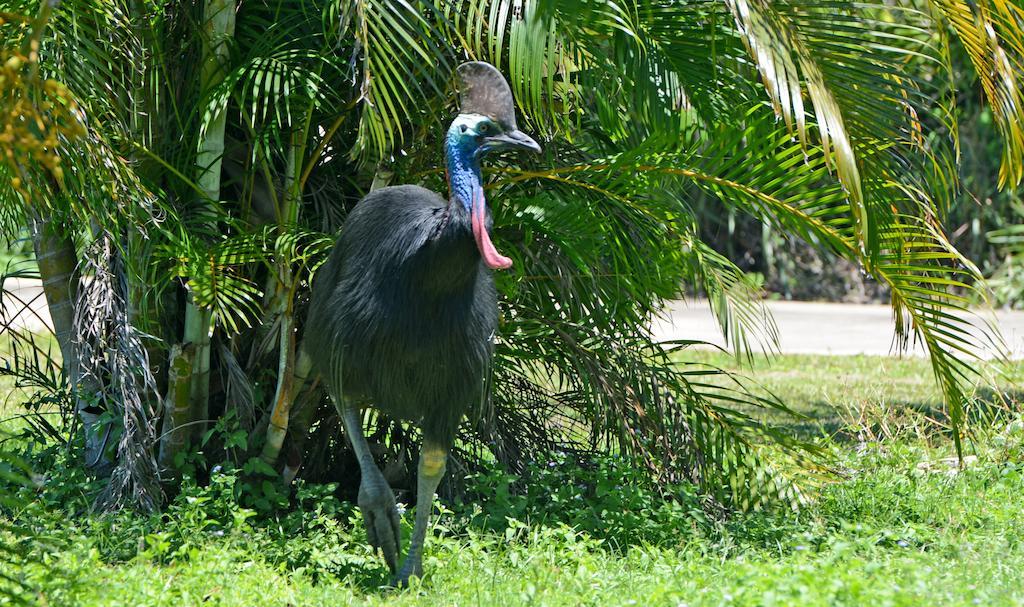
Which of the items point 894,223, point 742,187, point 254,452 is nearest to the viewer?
point 894,223

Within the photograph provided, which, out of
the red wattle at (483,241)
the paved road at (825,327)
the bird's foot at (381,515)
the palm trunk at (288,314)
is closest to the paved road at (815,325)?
the paved road at (825,327)

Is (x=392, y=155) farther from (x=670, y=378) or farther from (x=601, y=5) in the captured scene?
(x=670, y=378)

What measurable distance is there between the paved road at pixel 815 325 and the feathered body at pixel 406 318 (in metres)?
6.00

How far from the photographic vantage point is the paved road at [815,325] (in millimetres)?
11133

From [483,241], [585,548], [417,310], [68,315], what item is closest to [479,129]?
[483,241]

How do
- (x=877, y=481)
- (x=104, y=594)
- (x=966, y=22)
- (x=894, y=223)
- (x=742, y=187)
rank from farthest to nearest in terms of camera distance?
(x=877, y=481), (x=742, y=187), (x=894, y=223), (x=966, y=22), (x=104, y=594)

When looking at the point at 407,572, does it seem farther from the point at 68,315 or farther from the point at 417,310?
the point at 68,315

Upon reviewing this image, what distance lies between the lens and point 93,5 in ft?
13.9

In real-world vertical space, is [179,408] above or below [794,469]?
above

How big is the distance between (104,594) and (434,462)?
1238mm

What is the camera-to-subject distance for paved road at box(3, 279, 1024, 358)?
1113 centimetres

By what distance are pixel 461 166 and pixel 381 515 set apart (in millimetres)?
1311

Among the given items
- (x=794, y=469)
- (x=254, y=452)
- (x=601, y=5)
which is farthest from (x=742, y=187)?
(x=254, y=452)

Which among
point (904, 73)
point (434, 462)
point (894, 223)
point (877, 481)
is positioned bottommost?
point (877, 481)
